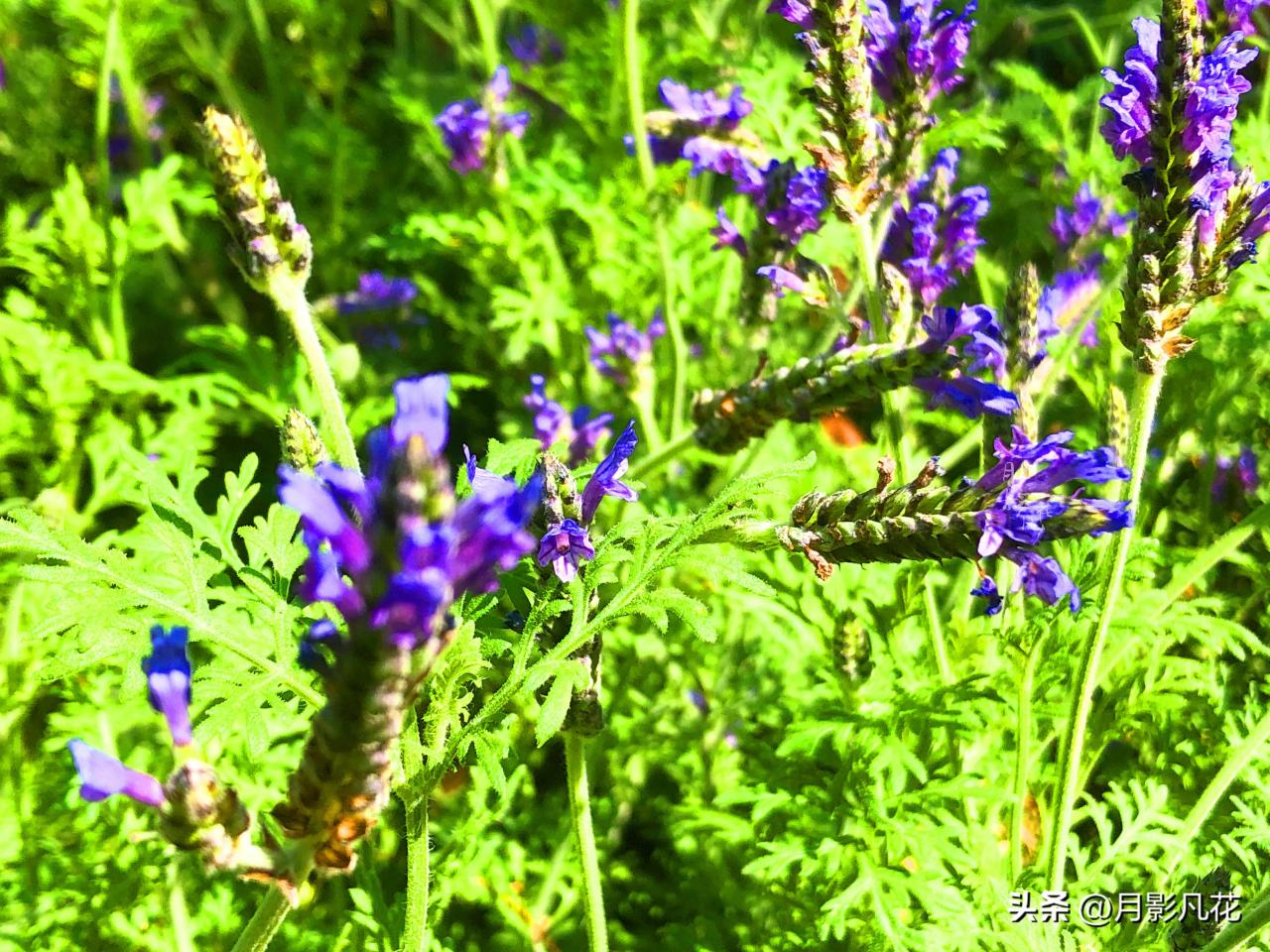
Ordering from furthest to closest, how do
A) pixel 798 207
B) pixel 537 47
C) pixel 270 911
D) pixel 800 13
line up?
pixel 537 47, pixel 798 207, pixel 800 13, pixel 270 911

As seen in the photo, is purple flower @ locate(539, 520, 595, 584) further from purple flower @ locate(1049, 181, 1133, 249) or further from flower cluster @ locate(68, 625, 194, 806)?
purple flower @ locate(1049, 181, 1133, 249)

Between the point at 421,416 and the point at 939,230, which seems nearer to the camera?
the point at 421,416

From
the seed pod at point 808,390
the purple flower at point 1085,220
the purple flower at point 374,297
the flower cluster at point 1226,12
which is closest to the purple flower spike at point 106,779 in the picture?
the seed pod at point 808,390

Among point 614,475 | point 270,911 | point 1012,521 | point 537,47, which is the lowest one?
point 270,911

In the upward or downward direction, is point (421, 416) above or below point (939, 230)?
below

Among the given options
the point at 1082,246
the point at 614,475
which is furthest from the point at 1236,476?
the point at 614,475

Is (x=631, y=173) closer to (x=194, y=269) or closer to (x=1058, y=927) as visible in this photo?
(x=194, y=269)

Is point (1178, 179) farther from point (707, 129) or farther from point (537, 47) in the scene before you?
point (537, 47)
